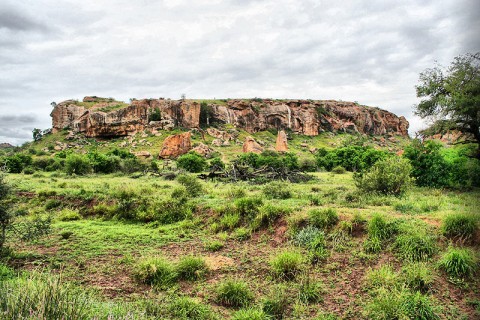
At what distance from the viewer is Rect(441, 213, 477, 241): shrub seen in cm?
779

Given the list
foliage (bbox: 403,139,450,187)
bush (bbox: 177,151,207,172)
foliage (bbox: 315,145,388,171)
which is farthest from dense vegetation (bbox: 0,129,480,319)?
foliage (bbox: 315,145,388,171)

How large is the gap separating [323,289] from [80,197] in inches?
618

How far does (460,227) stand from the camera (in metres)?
7.94

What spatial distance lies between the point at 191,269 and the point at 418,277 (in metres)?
5.72

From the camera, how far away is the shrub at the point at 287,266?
8.02 m

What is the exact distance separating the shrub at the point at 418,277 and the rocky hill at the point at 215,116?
246 feet

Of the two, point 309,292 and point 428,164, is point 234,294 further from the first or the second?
point 428,164

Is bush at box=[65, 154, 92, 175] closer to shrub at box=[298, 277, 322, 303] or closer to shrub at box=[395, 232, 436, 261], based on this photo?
shrub at box=[298, 277, 322, 303]

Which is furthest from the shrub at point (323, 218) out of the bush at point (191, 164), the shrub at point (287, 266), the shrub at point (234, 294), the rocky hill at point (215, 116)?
the rocky hill at point (215, 116)

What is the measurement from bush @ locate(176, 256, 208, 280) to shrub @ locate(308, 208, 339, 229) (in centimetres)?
406

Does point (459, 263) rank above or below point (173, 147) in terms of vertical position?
below

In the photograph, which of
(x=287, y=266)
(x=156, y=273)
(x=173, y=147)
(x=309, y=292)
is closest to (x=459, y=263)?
(x=309, y=292)

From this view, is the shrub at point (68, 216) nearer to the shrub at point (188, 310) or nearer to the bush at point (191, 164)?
the shrub at point (188, 310)

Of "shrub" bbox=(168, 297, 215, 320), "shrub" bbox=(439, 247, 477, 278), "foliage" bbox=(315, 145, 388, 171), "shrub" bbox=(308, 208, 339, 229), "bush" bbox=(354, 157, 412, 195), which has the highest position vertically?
"foliage" bbox=(315, 145, 388, 171)
